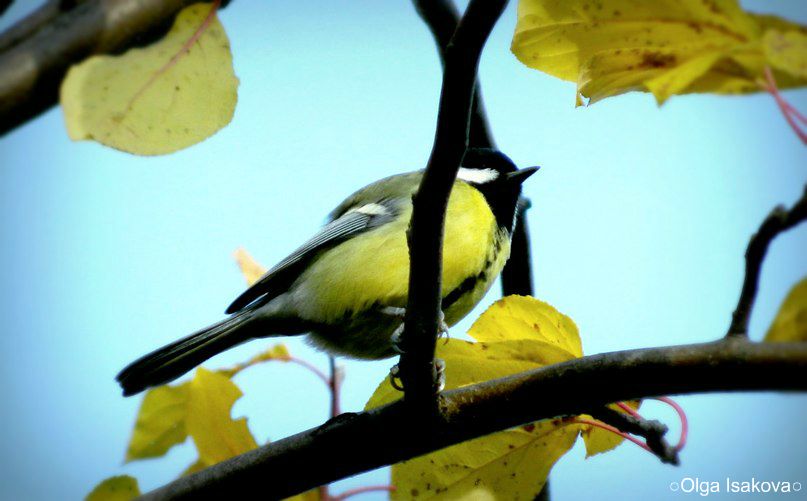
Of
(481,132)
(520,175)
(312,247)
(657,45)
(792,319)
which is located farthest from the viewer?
(520,175)

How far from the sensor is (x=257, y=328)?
2768mm

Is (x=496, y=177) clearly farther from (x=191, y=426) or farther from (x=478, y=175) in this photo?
(x=191, y=426)

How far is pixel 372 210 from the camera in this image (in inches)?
114

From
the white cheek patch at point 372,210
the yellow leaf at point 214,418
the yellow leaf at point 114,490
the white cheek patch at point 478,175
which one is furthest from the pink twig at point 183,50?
the white cheek patch at point 478,175

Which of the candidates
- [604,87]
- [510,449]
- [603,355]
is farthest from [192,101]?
[510,449]

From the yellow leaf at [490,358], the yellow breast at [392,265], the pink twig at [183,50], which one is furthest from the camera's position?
the yellow breast at [392,265]

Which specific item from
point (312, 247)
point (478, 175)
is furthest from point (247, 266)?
point (478, 175)

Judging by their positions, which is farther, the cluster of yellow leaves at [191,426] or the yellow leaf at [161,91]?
the cluster of yellow leaves at [191,426]

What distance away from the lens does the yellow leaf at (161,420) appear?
1.95 metres

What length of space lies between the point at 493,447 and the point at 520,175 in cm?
165

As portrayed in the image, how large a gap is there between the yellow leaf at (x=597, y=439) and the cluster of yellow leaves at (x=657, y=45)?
26.9 inches

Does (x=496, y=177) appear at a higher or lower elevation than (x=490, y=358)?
higher

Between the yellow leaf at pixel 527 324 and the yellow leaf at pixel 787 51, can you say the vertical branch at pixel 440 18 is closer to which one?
the yellow leaf at pixel 527 324

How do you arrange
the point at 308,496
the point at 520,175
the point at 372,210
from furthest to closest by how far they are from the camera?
the point at 520,175 → the point at 372,210 → the point at 308,496
